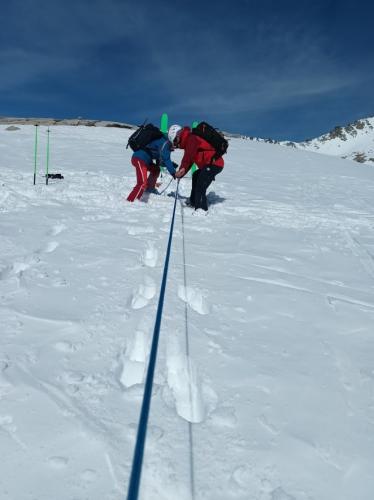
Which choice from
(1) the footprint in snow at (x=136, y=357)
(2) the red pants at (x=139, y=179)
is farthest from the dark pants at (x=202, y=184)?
(1) the footprint in snow at (x=136, y=357)

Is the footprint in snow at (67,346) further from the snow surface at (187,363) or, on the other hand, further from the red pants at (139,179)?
the red pants at (139,179)

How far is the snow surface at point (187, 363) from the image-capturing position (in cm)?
165

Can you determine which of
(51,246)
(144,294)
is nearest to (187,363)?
(144,294)

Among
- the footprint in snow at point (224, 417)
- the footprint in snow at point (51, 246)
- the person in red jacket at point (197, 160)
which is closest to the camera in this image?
the footprint in snow at point (224, 417)

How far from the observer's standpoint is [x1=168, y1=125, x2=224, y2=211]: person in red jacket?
682 centimetres

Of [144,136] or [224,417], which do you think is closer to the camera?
[224,417]

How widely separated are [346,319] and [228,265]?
1407mm

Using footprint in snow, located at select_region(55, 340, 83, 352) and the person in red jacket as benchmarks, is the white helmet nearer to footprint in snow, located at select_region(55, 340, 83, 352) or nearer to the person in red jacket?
the person in red jacket

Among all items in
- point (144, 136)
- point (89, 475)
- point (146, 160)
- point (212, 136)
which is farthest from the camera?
point (146, 160)

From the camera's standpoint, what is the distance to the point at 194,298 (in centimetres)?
331

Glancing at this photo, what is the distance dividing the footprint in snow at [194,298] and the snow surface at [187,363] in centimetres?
2

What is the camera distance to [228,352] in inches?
99.0

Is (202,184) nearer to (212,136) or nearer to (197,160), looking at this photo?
(197,160)

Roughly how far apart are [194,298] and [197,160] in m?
4.26
